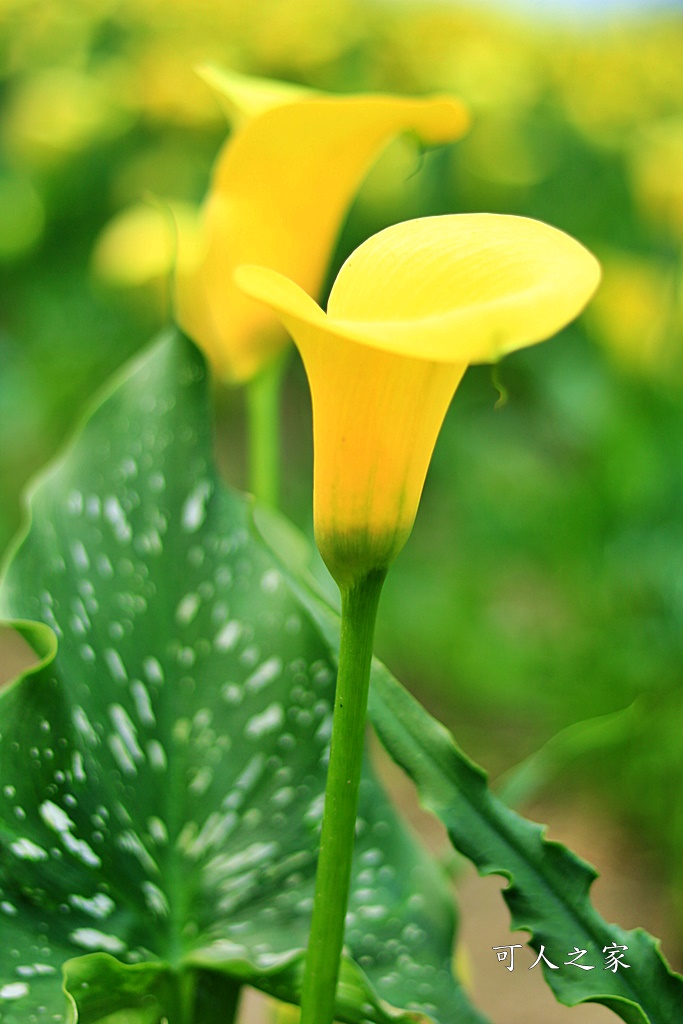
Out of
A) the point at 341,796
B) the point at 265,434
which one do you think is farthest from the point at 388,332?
the point at 265,434

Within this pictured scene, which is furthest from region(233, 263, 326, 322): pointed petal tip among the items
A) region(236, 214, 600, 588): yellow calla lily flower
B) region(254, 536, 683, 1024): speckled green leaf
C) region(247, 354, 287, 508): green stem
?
region(247, 354, 287, 508): green stem

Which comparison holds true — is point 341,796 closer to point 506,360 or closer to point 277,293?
point 277,293

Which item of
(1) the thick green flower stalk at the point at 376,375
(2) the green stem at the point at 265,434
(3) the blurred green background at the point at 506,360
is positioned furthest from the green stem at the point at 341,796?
(2) the green stem at the point at 265,434

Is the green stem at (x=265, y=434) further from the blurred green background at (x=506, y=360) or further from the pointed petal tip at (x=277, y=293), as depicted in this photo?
the pointed petal tip at (x=277, y=293)

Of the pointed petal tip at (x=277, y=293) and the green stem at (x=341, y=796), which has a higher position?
the pointed petal tip at (x=277, y=293)

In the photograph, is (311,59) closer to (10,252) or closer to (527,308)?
(10,252)

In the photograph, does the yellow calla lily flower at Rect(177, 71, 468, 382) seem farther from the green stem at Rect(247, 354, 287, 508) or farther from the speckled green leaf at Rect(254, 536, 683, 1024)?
the speckled green leaf at Rect(254, 536, 683, 1024)
